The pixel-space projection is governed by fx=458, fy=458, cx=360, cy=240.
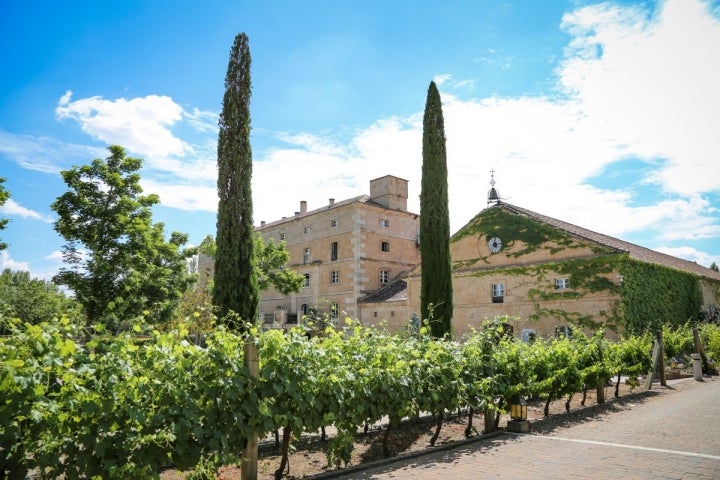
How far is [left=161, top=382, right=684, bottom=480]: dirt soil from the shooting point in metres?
6.42

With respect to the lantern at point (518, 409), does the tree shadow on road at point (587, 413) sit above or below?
below

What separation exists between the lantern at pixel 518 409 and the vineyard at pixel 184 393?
1609 mm

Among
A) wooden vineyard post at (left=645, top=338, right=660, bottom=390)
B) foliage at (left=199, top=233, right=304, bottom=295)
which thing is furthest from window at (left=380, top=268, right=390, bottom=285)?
wooden vineyard post at (left=645, top=338, right=660, bottom=390)

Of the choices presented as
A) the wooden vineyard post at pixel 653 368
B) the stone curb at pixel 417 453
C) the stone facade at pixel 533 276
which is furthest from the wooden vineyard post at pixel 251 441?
the stone facade at pixel 533 276

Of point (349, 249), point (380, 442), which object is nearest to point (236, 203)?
point (380, 442)

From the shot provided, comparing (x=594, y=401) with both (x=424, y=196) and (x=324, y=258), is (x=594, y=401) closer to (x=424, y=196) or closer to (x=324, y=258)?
(x=424, y=196)

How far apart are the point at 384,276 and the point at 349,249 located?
3.89 meters

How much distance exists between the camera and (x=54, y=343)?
422cm

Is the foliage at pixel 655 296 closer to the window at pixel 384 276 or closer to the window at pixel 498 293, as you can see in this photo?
the window at pixel 498 293

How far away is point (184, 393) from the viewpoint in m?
4.86

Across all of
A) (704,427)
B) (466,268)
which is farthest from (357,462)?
(466,268)

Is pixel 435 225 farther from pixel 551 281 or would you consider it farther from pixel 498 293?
pixel 498 293

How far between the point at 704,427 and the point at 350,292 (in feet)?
91.7

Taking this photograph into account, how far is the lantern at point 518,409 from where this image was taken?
888 centimetres
